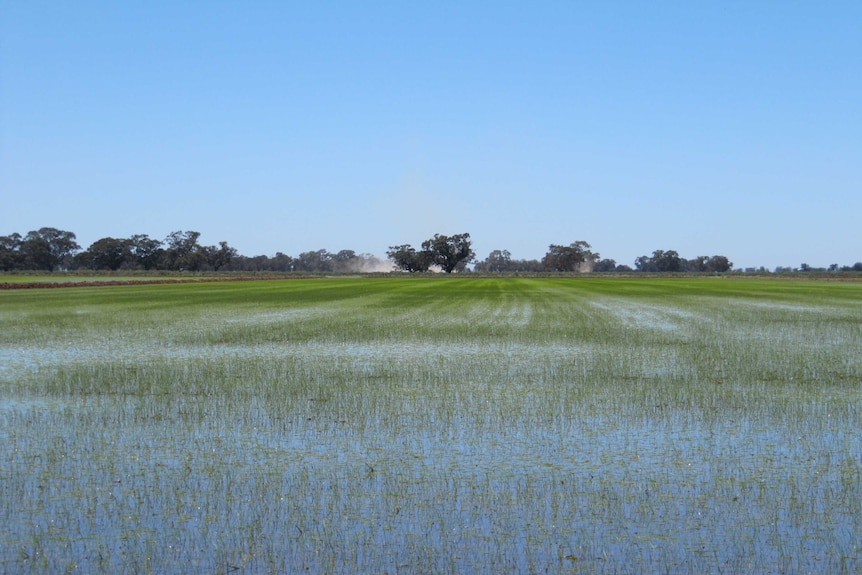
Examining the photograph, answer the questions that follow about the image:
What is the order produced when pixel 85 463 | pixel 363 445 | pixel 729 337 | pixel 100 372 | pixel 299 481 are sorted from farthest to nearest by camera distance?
pixel 729 337 → pixel 100 372 → pixel 363 445 → pixel 85 463 → pixel 299 481

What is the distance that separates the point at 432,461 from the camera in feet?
35.3

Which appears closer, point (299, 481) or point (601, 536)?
point (601, 536)

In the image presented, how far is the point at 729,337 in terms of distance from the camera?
28047 millimetres

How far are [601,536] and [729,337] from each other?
21750 millimetres

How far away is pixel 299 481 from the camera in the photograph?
32.3ft

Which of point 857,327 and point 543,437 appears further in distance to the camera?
point 857,327

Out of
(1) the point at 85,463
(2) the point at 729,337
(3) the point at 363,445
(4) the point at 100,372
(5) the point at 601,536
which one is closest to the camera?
(5) the point at 601,536

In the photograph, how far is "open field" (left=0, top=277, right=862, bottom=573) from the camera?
7.66m

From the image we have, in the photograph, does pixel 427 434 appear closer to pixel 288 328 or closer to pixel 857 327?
pixel 288 328

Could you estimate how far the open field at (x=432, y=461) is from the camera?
25.1ft

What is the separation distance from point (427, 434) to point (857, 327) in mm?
26280

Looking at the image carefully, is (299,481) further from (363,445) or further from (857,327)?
(857,327)

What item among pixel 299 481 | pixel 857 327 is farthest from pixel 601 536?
pixel 857 327

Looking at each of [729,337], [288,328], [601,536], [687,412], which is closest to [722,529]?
[601,536]
